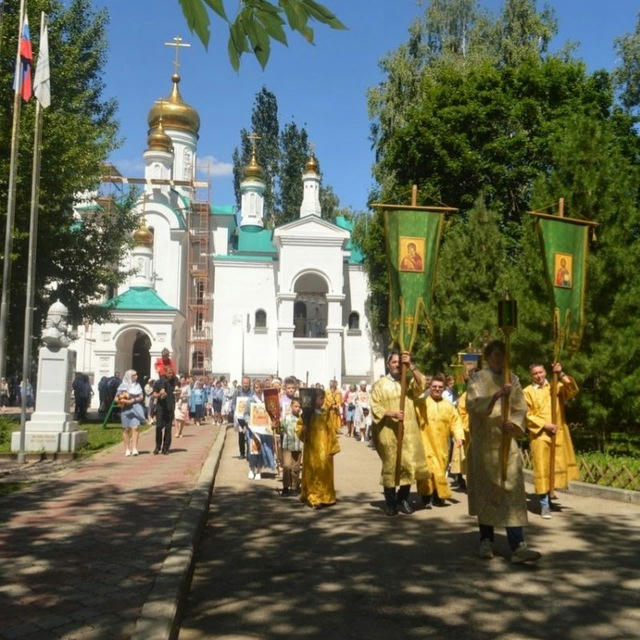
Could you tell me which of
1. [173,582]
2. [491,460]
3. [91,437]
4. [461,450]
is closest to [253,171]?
[91,437]

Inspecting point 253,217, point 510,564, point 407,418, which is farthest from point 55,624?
point 253,217

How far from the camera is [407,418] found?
348 inches

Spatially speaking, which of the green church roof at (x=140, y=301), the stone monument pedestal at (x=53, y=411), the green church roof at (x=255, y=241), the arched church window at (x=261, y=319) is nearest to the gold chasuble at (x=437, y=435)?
the stone monument pedestal at (x=53, y=411)

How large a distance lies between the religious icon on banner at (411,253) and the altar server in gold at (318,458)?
2.13 metres

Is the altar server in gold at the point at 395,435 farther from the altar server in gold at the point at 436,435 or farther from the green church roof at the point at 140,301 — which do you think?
the green church roof at the point at 140,301

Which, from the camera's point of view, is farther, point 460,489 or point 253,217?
point 253,217

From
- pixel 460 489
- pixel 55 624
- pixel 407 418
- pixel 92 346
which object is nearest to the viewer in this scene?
pixel 55 624

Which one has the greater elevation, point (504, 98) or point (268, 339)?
point (504, 98)

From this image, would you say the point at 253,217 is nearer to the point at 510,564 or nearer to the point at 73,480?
the point at 73,480

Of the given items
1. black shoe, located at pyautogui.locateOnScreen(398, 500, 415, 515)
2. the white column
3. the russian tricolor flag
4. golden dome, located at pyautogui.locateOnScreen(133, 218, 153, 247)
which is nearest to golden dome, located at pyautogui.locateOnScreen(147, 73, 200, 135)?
golden dome, located at pyautogui.locateOnScreen(133, 218, 153, 247)

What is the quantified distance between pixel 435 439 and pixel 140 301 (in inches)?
1254

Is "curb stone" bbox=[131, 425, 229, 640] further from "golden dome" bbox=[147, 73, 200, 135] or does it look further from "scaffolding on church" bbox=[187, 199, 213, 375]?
"golden dome" bbox=[147, 73, 200, 135]

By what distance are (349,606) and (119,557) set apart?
1.98 m

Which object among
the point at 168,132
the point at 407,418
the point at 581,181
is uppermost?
the point at 168,132
